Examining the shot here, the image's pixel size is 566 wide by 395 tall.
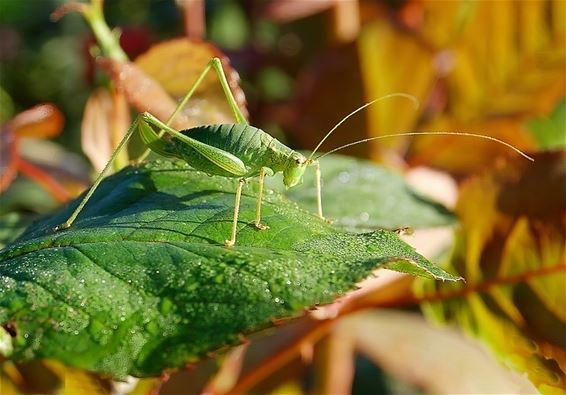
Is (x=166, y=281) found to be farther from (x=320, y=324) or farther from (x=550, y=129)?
(x=550, y=129)

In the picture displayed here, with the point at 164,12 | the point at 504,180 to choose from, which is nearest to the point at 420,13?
the point at 504,180

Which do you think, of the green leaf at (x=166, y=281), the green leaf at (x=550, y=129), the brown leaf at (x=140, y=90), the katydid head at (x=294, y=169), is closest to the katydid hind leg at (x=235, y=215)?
the green leaf at (x=166, y=281)

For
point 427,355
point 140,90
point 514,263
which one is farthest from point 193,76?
point 427,355

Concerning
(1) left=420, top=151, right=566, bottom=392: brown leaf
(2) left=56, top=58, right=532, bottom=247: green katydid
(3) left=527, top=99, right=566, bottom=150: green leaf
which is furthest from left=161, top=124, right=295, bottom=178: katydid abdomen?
(3) left=527, top=99, right=566, bottom=150: green leaf

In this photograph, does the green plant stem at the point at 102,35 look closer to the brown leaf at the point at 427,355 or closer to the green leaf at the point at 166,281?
the green leaf at the point at 166,281

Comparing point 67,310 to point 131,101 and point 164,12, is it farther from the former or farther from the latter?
point 164,12

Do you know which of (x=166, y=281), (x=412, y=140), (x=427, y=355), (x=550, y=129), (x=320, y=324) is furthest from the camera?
(x=550, y=129)
